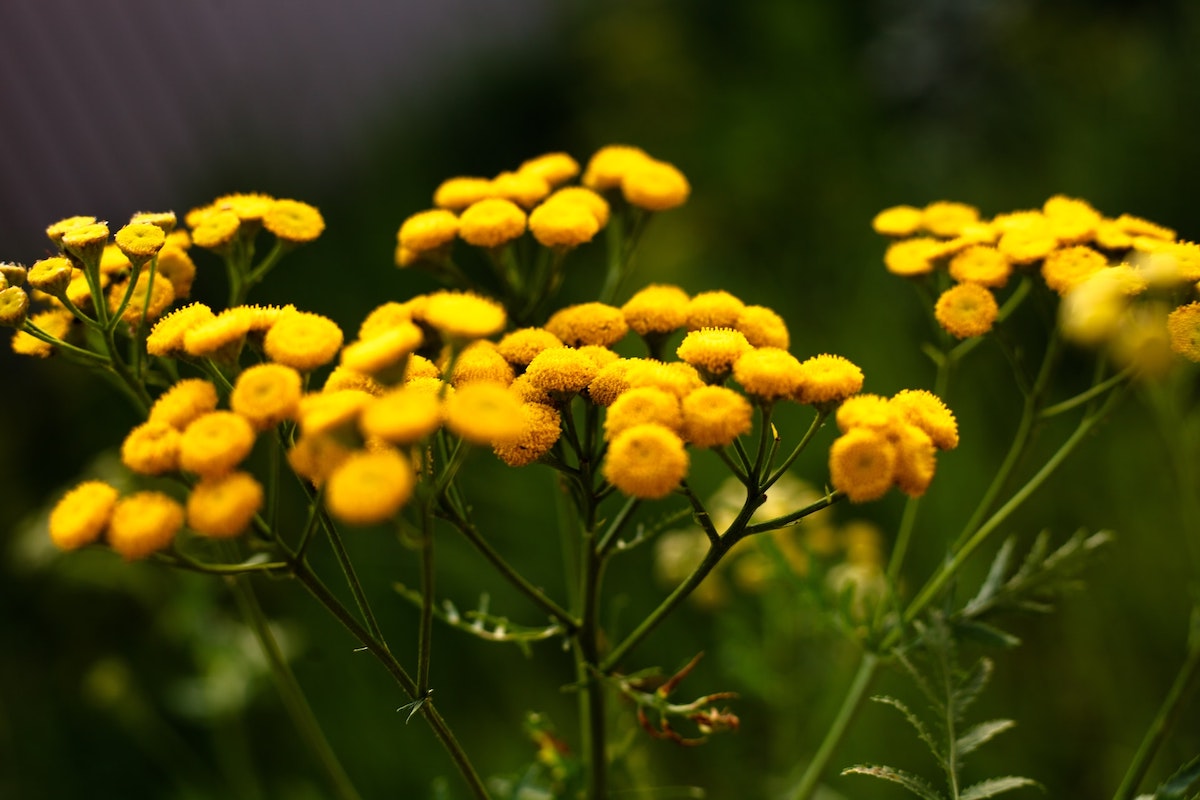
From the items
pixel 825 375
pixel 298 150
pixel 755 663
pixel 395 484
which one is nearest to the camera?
pixel 395 484

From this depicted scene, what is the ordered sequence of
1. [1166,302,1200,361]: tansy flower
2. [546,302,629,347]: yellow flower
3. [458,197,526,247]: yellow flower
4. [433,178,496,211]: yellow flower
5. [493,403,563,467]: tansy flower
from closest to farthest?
[493,403,563,467]: tansy flower, [1166,302,1200,361]: tansy flower, [546,302,629,347]: yellow flower, [458,197,526,247]: yellow flower, [433,178,496,211]: yellow flower

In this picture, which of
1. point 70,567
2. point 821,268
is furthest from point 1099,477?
point 70,567

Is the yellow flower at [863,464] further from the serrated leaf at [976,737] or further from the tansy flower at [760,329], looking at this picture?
the serrated leaf at [976,737]

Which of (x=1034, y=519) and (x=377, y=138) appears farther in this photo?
(x=377, y=138)

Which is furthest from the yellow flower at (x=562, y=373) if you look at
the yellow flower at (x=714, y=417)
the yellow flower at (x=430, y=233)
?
the yellow flower at (x=430, y=233)

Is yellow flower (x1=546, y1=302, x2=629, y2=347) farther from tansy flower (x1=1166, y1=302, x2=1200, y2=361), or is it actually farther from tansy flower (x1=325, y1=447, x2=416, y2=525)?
tansy flower (x1=1166, y1=302, x2=1200, y2=361)

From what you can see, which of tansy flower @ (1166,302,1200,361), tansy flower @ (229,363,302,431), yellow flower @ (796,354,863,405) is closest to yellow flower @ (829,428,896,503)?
yellow flower @ (796,354,863,405)

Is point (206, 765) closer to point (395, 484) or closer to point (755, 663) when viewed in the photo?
point (755, 663)
